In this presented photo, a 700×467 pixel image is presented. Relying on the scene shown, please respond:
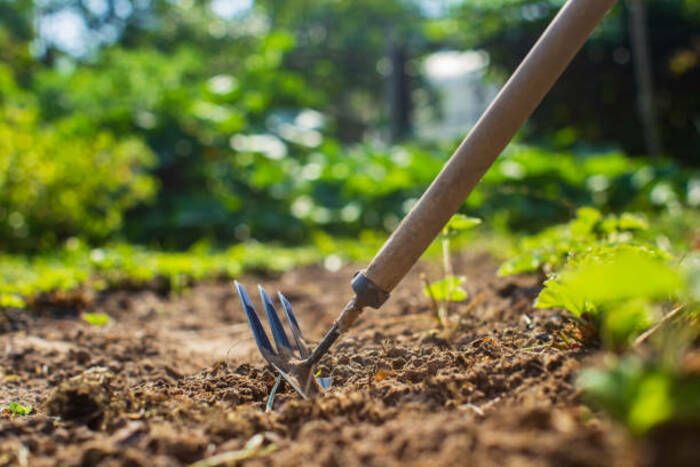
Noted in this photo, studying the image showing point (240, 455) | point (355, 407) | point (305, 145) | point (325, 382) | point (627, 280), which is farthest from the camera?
point (305, 145)

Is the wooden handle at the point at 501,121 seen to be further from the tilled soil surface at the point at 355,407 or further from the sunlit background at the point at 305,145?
the sunlit background at the point at 305,145

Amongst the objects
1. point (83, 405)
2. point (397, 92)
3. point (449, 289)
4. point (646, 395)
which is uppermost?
point (397, 92)

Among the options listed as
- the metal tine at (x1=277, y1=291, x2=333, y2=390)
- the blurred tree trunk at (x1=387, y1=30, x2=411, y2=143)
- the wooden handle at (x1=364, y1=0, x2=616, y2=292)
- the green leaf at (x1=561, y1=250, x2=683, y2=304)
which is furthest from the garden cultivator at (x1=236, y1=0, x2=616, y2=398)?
the blurred tree trunk at (x1=387, y1=30, x2=411, y2=143)

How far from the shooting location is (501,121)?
5.13 feet

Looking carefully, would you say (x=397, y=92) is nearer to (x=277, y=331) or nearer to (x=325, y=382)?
(x=277, y=331)

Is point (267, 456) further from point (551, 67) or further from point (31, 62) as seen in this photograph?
point (31, 62)

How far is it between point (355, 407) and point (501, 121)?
25.8 inches

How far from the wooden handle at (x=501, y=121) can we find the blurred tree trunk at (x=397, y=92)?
10113 mm

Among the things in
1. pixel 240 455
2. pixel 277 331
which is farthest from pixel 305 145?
pixel 240 455

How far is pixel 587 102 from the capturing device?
37.1ft

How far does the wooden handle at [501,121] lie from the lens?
5.09 feet

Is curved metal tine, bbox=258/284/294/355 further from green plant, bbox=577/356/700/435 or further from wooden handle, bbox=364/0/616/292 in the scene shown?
green plant, bbox=577/356/700/435

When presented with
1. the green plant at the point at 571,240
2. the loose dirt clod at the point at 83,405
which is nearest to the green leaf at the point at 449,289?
the green plant at the point at 571,240

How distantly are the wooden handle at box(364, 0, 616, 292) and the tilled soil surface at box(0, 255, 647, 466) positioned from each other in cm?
32
